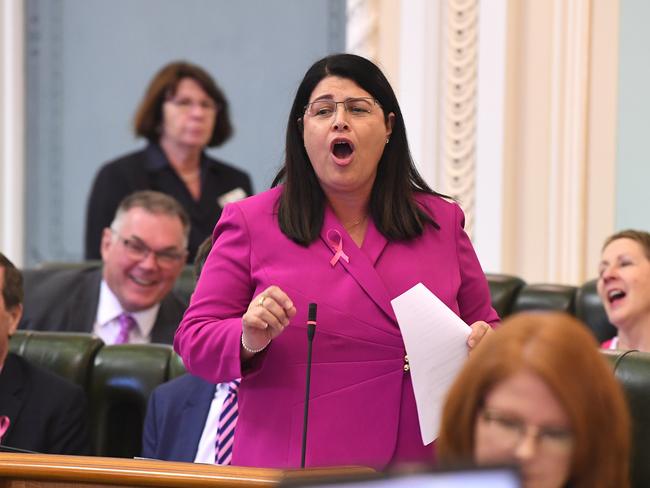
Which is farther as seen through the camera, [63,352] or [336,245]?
[63,352]

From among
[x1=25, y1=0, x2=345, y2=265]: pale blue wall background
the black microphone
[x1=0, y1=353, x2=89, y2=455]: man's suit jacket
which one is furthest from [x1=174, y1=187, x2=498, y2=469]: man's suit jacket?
[x1=25, y1=0, x2=345, y2=265]: pale blue wall background

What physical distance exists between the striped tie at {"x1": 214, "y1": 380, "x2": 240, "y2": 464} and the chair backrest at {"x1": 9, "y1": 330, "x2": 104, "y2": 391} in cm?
48

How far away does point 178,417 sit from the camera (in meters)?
3.43

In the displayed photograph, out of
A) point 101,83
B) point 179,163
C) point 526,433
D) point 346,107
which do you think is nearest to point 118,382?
point 346,107

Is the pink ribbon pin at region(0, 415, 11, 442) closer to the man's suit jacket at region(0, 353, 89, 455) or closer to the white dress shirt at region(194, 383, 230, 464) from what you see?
the man's suit jacket at region(0, 353, 89, 455)

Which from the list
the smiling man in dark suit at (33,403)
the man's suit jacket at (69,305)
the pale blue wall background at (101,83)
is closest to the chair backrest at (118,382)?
the smiling man in dark suit at (33,403)

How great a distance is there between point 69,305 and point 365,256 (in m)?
2.41

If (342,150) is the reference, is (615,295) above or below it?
below

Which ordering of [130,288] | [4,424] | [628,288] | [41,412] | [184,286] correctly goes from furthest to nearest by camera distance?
[184,286]
[130,288]
[628,288]
[41,412]
[4,424]

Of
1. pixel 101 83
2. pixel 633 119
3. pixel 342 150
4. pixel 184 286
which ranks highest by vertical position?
pixel 101 83

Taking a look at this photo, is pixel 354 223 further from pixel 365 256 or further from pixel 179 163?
pixel 179 163

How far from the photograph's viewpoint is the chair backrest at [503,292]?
178 inches

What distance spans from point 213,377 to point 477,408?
107 centimetres

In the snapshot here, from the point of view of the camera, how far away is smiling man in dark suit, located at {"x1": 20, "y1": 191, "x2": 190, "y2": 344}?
4637 millimetres
